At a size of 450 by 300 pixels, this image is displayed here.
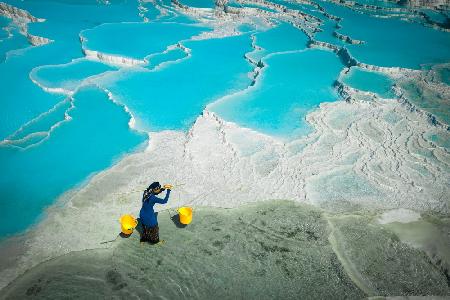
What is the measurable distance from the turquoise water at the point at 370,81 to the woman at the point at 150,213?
780 cm

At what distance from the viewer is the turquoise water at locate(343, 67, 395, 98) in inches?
422

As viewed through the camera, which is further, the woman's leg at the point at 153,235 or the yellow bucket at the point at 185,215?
the yellow bucket at the point at 185,215

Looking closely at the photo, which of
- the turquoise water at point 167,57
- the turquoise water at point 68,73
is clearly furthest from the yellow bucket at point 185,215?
the turquoise water at point 167,57

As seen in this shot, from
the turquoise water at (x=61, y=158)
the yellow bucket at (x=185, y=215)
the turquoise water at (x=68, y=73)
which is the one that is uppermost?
the yellow bucket at (x=185, y=215)

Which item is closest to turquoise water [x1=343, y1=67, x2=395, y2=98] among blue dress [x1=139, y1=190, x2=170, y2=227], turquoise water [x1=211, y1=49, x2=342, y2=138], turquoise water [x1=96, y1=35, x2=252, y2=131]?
turquoise water [x1=211, y1=49, x2=342, y2=138]

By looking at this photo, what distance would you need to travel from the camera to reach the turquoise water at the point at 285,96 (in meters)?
9.00

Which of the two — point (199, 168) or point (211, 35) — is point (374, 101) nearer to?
point (199, 168)

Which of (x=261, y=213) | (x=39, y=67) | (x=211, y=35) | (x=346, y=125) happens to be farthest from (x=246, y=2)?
(x=261, y=213)

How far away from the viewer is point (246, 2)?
22.1 meters

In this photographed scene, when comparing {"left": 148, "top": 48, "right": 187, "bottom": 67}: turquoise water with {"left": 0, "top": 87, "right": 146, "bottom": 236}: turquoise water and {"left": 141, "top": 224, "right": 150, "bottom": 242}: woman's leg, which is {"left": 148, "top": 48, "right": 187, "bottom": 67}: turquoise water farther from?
{"left": 141, "top": 224, "right": 150, "bottom": 242}: woman's leg

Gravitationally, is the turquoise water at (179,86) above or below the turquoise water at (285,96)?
below

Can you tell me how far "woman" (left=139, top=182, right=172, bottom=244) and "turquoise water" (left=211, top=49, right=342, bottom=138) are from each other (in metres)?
4.12

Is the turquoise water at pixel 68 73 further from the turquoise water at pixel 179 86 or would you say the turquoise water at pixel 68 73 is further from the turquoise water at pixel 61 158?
the turquoise water at pixel 61 158

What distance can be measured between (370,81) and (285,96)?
2983 millimetres
